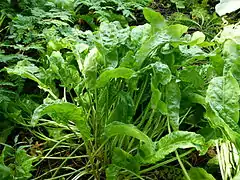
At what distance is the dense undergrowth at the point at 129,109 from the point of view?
900 mm

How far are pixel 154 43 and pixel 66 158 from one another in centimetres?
36

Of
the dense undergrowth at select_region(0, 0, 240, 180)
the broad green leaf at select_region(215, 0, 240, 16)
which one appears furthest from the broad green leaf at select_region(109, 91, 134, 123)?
the broad green leaf at select_region(215, 0, 240, 16)

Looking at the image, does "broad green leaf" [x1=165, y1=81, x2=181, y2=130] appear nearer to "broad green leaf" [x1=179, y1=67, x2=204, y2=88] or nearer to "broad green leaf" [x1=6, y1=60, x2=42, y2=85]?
"broad green leaf" [x1=179, y1=67, x2=204, y2=88]

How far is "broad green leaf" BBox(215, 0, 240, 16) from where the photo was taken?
1.32 meters

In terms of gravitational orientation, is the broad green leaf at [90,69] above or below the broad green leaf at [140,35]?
below

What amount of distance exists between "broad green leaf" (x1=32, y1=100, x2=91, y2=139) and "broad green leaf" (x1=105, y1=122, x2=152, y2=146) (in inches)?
2.2

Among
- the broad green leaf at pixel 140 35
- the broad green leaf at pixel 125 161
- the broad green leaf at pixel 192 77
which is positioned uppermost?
the broad green leaf at pixel 140 35

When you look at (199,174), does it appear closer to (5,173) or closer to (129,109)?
(129,109)

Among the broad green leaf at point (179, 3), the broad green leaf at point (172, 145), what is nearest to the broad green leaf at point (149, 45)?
the broad green leaf at point (172, 145)

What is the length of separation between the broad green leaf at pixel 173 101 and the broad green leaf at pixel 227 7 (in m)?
0.46

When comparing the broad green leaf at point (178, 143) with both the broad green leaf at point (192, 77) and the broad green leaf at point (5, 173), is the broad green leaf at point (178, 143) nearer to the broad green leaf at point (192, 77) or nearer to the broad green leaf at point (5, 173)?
the broad green leaf at point (192, 77)

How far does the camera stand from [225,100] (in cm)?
87

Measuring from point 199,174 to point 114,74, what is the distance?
0.99ft

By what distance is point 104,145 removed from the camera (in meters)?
1.03
